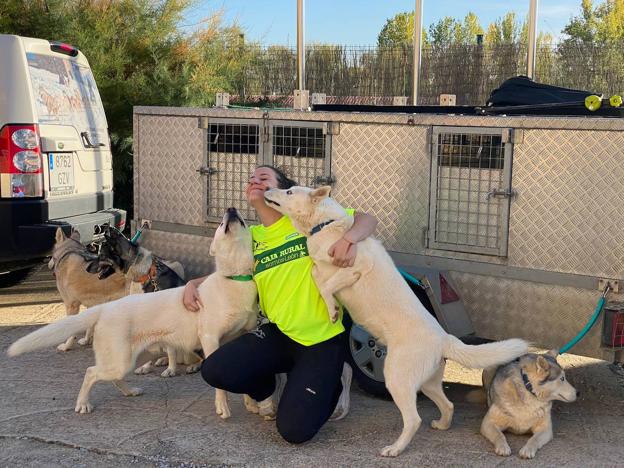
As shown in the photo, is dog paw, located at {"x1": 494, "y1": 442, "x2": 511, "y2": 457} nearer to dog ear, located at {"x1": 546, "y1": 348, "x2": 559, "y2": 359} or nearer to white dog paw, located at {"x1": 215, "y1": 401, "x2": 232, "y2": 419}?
dog ear, located at {"x1": 546, "y1": 348, "x2": 559, "y2": 359}

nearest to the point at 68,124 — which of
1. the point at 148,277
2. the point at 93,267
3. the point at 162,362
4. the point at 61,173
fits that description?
the point at 61,173

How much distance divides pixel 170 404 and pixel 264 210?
4.64 ft

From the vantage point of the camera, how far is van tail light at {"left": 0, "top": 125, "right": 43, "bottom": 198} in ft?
21.3

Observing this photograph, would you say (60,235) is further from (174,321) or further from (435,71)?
(435,71)

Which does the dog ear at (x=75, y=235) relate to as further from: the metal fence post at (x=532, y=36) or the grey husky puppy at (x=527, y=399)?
the metal fence post at (x=532, y=36)

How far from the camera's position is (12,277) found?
8633mm

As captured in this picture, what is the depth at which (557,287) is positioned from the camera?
452cm

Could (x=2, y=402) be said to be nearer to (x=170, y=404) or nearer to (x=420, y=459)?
(x=170, y=404)

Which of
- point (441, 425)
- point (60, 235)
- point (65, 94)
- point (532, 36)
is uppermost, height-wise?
point (532, 36)

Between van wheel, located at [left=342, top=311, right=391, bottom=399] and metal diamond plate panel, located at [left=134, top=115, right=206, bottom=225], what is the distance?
5.66 feet

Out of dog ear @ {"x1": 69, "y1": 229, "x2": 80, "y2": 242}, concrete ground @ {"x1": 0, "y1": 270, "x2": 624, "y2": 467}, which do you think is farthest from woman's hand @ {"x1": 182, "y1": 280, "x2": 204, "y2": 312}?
dog ear @ {"x1": 69, "y1": 229, "x2": 80, "y2": 242}

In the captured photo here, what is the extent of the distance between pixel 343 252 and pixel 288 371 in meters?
0.83

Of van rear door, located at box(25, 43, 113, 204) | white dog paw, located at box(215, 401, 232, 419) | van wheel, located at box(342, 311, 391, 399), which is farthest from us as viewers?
van rear door, located at box(25, 43, 113, 204)

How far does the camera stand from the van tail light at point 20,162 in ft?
21.3
